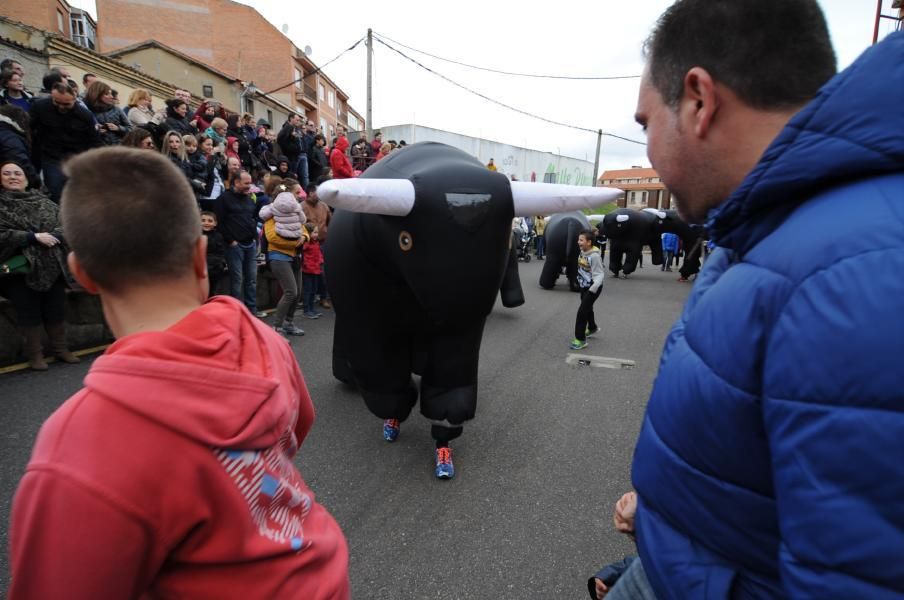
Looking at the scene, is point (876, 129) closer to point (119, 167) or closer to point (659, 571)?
point (659, 571)

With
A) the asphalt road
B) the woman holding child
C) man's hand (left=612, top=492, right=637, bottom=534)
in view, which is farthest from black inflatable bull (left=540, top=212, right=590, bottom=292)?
man's hand (left=612, top=492, right=637, bottom=534)

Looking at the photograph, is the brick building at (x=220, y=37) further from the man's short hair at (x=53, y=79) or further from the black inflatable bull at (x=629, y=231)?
the man's short hair at (x=53, y=79)

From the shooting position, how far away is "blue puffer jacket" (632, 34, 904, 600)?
1.63 feet

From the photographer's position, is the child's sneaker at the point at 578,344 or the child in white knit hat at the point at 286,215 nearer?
the child in white knit hat at the point at 286,215

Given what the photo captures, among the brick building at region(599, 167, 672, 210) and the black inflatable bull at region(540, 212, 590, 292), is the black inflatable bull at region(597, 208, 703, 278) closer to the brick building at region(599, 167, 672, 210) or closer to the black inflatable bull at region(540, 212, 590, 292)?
the black inflatable bull at region(540, 212, 590, 292)

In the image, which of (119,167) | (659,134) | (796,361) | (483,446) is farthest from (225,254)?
(796,361)

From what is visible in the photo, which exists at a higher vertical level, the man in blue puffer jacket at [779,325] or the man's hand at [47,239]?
the man in blue puffer jacket at [779,325]

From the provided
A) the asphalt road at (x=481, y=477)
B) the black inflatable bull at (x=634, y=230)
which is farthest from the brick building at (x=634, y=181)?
the asphalt road at (x=481, y=477)

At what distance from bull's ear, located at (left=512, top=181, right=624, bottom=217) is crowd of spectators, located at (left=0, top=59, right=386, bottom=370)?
362cm

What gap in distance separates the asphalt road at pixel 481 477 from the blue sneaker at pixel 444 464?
0.04 m

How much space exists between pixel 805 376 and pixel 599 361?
4729mm

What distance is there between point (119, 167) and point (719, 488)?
3.76 ft

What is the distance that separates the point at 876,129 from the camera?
1.84ft

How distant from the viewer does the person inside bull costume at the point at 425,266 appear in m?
2.11
